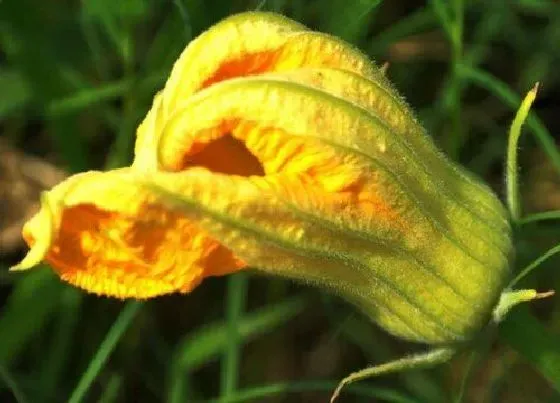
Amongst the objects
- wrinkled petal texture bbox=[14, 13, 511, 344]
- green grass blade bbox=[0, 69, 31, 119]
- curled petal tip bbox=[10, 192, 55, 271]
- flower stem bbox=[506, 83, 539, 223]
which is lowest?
curled petal tip bbox=[10, 192, 55, 271]

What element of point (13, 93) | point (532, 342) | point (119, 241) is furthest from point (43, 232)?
point (13, 93)

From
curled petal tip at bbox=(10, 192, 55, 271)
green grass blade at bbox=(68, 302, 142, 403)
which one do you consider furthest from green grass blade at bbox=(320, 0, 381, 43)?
curled petal tip at bbox=(10, 192, 55, 271)

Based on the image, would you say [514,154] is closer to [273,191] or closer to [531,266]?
[531,266]

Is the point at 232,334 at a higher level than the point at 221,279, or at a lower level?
lower

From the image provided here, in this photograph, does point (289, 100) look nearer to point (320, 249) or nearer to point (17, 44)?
point (320, 249)

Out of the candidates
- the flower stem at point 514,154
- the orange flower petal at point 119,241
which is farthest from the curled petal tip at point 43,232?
the flower stem at point 514,154

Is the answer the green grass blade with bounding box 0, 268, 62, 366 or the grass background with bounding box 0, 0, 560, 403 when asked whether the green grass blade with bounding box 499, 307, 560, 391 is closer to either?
the grass background with bounding box 0, 0, 560, 403

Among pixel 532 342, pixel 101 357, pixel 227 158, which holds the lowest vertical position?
pixel 101 357
